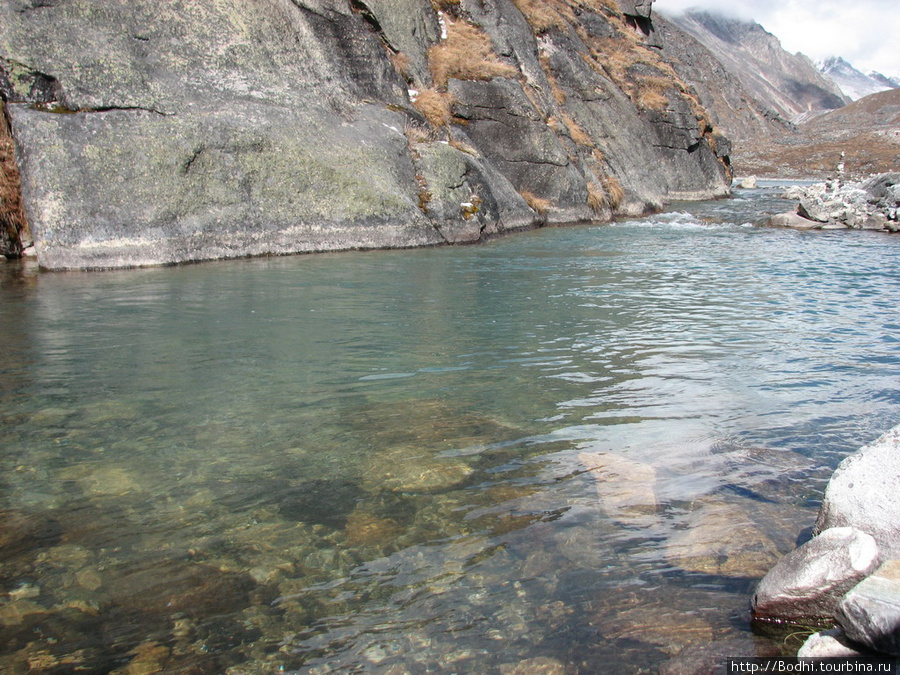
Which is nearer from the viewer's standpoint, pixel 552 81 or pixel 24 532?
pixel 24 532

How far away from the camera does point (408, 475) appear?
14.4ft

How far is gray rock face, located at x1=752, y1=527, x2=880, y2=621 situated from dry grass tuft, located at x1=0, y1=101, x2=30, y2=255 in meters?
15.7

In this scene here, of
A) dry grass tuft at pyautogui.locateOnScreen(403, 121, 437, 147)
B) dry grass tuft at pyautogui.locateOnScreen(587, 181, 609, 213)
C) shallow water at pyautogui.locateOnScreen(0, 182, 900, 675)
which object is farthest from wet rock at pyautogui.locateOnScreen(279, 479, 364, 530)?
dry grass tuft at pyautogui.locateOnScreen(587, 181, 609, 213)

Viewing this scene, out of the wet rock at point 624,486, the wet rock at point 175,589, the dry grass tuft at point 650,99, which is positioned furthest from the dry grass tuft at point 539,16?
the wet rock at point 175,589

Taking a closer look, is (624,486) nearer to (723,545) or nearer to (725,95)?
(723,545)

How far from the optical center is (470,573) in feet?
11.1

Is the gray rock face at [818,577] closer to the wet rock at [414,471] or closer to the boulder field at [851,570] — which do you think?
the boulder field at [851,570]

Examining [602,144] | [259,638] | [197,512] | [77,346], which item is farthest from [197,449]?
[602,144]

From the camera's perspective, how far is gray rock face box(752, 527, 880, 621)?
110 inches

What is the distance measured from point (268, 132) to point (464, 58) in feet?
33.2

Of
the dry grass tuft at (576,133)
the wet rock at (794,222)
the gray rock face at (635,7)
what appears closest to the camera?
the wet rock at (794,222)

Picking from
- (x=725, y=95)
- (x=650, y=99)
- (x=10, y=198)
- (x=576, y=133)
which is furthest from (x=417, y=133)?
(x=725, y=95)

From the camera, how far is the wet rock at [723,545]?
340cm

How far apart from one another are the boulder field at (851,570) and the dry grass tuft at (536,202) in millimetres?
19367
